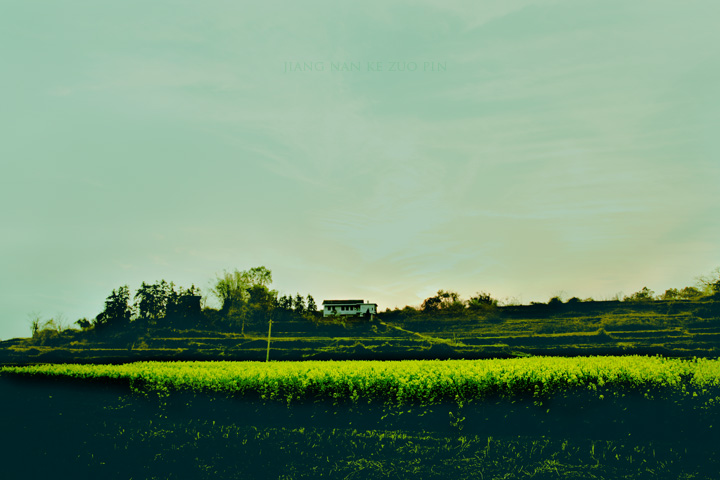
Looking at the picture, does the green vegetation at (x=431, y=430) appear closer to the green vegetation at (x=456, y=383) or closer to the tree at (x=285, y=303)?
the green vegetation at (x=456, y=383)

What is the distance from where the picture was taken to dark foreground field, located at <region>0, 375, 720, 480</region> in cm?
843

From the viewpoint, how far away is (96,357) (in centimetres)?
3869

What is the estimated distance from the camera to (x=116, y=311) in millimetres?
49625

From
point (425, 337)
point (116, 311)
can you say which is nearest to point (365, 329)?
point (425, 337)

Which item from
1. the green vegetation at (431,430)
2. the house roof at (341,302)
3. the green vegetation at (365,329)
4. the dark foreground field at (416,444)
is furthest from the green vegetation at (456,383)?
the house roof at (341,302)

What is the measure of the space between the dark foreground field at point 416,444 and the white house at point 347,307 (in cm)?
5402

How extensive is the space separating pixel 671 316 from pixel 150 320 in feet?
195

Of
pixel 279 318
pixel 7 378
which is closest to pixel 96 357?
pixel 279 318

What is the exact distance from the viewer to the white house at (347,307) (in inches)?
2533

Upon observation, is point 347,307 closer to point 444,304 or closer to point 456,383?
point 444,304

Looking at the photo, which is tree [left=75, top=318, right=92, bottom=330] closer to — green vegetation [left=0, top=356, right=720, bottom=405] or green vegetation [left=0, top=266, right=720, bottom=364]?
green vegetation [left=0, top=266, right=720, bottom=364]

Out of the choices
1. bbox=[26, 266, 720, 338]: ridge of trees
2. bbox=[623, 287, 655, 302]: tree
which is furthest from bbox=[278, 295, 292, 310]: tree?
bbox=[623, 287, 655, 302]: tree

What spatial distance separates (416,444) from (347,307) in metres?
58.0

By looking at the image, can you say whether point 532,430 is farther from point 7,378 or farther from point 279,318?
point 279,318
